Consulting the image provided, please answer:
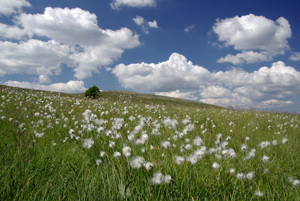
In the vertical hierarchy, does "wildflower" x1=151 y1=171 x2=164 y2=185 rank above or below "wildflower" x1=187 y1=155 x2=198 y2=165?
below

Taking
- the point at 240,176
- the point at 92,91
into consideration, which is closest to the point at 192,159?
the point at 240,176

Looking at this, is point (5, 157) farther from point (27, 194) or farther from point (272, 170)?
point (272, 170)

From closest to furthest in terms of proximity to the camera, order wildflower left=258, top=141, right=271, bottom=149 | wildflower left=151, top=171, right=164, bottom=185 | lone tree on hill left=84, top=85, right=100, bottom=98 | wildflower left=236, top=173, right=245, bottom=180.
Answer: wildflower left=151, top=171, right=164, bottom=185 → wildflower left=236, top=173, right=245, bottom=180 → wildflower left=258, top=141, right=271, bottom=149 → lone tree on hill left=84, top=85, right=100, bottom=98

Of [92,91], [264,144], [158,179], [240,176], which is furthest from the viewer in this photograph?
[92,91]

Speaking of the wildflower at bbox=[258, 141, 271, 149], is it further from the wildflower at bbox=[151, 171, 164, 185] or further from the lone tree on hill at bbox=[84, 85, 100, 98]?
the lone tree on hill at bbox=[84, 85, 100, 98]

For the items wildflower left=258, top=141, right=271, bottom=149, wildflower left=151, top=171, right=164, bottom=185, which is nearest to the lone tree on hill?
wildflower left=258, top=141, right=271, bottom=149

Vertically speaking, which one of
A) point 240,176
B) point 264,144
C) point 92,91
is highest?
point 92,91

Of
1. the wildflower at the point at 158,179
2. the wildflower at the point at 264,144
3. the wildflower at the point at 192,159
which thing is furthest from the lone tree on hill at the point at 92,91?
the wildflower at the point at 158,179

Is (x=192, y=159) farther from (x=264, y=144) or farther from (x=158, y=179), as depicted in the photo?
(x=264, y=144)

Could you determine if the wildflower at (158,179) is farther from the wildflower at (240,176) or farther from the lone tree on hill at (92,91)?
the lone tree on hill at (92,91)

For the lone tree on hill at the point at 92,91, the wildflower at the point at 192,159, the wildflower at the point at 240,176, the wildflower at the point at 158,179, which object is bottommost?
the wildflower at the point at 240,176

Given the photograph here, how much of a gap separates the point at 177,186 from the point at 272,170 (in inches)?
76.3

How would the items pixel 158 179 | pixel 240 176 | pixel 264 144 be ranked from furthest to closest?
pixel 264 144
pixel 240 176
pixel 158 179

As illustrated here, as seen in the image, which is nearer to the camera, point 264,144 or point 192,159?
point 192,159
